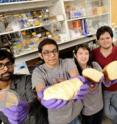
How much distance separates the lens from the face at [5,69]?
4.07ft

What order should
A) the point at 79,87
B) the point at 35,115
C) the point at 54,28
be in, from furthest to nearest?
1. the point at 54,28
2. the point at 35,115
3. the point at 79,87

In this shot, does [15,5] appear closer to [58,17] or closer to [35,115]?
[58,17]

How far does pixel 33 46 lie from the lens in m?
2.35

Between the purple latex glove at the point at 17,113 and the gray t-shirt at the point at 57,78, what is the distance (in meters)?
0.17

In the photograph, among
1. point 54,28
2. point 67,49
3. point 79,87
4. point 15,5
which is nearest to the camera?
point 79,87

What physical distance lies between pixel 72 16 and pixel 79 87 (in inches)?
67.0

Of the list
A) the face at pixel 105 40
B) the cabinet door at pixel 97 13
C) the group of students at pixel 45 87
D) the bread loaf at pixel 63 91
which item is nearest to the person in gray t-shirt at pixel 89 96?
the group of students at pixel 45 87

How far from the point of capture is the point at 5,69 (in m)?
1.24

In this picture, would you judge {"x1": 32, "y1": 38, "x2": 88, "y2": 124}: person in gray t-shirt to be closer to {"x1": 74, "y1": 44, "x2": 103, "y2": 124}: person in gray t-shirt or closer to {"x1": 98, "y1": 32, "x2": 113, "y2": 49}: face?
{"x1": 74, "y1": 44, "x2": 103, "y2": 124}: person in gray t-shirt

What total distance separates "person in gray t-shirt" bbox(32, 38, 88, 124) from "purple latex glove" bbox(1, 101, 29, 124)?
0.16m

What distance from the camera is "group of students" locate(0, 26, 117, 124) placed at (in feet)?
3.85

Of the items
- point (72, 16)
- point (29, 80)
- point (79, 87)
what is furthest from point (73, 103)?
point (72, 16)

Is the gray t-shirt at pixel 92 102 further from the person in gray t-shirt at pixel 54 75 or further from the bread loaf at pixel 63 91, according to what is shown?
the bread loaf at pixel 63 91

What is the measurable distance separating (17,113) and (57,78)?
1.14 feet
